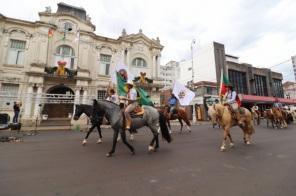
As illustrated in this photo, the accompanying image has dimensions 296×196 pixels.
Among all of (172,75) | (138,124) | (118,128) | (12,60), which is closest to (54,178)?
(118,128)

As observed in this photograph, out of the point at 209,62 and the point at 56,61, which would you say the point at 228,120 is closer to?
the point at 56,61

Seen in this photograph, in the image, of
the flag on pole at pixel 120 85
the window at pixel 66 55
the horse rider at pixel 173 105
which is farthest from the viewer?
the window at pixel 66 55

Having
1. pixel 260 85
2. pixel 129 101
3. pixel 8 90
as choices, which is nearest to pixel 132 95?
pixel 129 101

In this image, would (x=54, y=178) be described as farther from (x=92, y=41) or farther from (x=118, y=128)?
(x=92, y=41)

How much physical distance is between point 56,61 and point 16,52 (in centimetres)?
411

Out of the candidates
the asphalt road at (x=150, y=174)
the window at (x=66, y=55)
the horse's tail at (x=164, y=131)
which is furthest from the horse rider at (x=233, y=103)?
the window at (x=66, y=55)

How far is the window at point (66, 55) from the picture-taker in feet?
66.8

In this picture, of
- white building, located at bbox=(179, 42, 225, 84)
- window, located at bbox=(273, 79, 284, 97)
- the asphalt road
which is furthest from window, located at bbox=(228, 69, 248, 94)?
the asphalt road

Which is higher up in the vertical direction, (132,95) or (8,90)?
(8,90)

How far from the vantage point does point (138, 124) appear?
571cm

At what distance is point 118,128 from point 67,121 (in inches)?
595

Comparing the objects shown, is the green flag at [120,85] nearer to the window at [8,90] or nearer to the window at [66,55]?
the window at [66,55]

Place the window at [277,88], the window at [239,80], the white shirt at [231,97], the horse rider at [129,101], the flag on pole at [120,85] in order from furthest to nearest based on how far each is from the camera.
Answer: the window at [277,88] < the window at [239,80] < the white shirt at [231,97] < the flag on pole at [120,85] < the horse rider at [129,101]

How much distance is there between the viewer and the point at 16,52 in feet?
61.5
